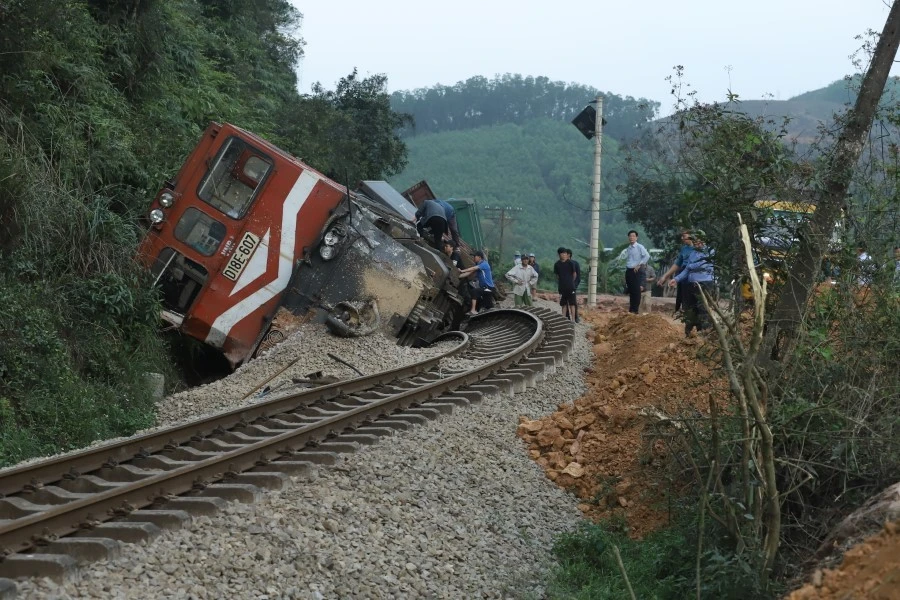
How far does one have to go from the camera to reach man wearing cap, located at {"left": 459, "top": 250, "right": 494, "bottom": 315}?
67.0 feet

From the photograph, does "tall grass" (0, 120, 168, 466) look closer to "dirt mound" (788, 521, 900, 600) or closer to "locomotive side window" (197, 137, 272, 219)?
→ "locomotive side window" (197, 137, 272, 219)

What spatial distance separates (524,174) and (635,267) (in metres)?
84.8

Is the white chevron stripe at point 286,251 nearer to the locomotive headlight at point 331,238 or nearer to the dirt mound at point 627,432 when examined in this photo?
the locomotive headlight at point 331,238

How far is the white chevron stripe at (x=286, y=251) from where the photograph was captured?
1402 centimetres

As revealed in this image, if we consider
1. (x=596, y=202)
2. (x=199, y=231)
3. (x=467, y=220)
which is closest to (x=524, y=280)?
(x=596, y=202)

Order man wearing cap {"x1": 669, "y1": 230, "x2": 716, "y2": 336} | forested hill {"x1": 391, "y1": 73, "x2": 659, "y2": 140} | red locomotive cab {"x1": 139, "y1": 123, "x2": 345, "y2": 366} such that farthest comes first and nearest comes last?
1. forested hill {"x1": 391, "y1": 73, "x2": 659, "y2": 140}
2. red locomotive cab {"x1": 139, "y1": 123, "x2": 345, "y2": 366}
3. man wearing cap {"x1": 669, "y1": 230, "x2": 716, "y2": 336}

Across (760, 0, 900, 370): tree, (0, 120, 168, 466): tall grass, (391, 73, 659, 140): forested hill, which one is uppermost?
(391, 73, 659, 140): forested hill

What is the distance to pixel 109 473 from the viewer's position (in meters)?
7.49

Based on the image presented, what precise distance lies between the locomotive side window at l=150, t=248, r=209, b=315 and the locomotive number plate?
0.33m

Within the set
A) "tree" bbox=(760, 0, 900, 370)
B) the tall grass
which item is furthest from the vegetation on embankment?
"tree" bbox=(760, 0, 900, 370)

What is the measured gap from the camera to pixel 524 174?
10262 cm

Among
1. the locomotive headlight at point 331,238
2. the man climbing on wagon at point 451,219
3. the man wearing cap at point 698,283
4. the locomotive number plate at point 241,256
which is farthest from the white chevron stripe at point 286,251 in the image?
the man wearing cap at point 698,283

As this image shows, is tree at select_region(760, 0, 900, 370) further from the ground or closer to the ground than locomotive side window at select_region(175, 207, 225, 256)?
further from the ground

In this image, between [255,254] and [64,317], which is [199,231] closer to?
[255,254]
